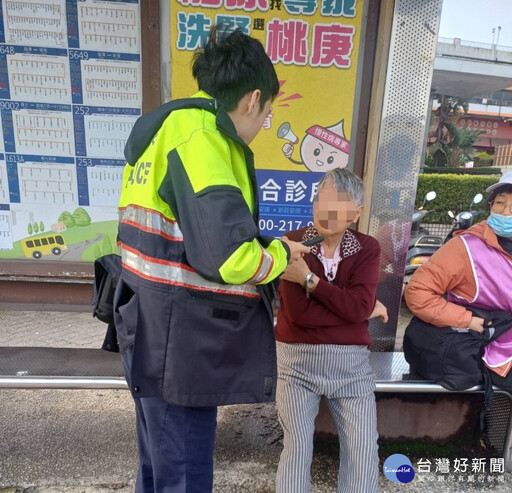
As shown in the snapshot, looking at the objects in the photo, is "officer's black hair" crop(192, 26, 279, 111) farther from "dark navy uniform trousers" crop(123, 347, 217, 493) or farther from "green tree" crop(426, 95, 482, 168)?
"green tree" crop(426, 95, 482, 168)

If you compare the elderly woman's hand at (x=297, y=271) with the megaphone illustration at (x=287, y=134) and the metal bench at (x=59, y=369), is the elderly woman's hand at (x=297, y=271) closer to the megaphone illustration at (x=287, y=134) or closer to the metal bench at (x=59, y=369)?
the metal bench at (x=59, y=369)

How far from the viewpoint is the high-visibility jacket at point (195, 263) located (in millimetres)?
1087

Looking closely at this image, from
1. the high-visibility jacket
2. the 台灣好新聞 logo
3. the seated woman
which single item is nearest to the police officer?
the high-visibility jacket

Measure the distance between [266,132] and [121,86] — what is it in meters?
0.97

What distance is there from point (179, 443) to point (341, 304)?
75 centimetres

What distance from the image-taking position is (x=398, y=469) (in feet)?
7.15

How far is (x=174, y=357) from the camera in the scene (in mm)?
1208

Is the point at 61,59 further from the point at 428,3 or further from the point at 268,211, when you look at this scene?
the point at 428,3

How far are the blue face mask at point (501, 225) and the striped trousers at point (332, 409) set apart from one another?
31.8 inches

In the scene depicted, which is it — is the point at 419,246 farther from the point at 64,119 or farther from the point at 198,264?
the point at 198,264

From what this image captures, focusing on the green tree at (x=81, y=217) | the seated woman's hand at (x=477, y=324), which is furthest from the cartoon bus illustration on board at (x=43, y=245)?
the seated woman's hand at (x=477, y=324)

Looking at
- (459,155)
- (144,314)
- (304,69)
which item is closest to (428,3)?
(304,69)

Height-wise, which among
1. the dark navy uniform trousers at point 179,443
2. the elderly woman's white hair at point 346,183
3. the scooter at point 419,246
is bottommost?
the scooter at point 419,246

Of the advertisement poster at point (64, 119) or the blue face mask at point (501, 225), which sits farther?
the advertisement poster at point (64, 119)
